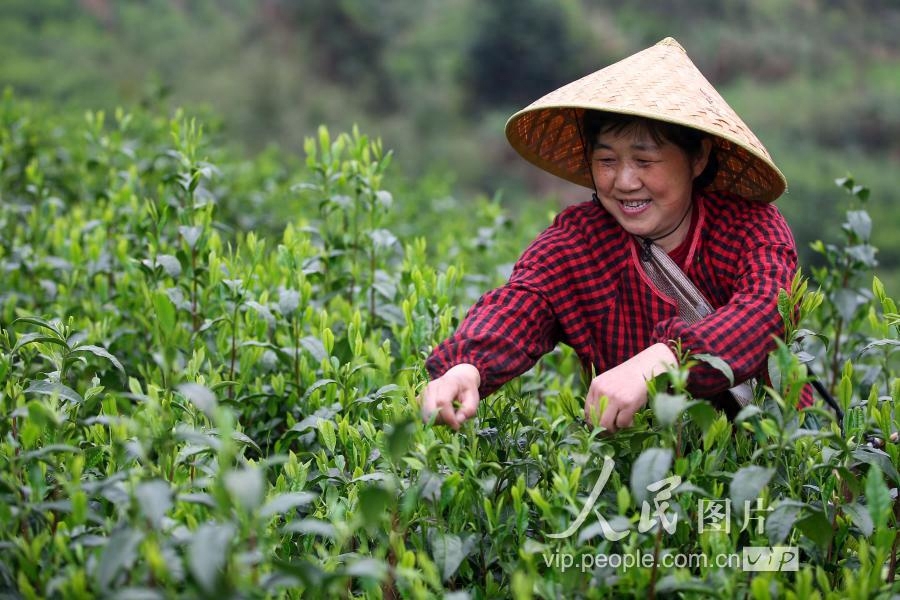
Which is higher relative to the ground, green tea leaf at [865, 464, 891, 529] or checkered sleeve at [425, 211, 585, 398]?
checkered sleeve at [425, 211, 585, 398]

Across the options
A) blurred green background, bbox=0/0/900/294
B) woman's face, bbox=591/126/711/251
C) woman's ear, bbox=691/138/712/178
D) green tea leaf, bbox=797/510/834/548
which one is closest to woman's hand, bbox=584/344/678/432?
green tea leaf, bbox=797/510/834/548

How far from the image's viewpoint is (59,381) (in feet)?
5.62

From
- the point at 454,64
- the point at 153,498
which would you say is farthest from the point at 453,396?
the point at 454,64

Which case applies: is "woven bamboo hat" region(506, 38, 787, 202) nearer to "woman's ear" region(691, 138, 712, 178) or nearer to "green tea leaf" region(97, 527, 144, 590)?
"woman's ear" region(691, 138, 712, 178)

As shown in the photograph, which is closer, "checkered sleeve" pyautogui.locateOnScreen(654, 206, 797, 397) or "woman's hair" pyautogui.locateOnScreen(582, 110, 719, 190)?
"checkered sleeve" pyautogui.locateOnScreen(654, 206, 797, 397)

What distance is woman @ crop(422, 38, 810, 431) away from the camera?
6.13 ft

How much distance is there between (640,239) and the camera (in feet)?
7.10

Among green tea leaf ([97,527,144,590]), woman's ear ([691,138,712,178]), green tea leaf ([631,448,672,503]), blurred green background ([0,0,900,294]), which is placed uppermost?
blurred green background ([0,0,900,294])

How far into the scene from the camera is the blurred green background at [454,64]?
1406 cm

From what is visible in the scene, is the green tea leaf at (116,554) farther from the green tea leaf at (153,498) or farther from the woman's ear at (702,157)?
the woman's ear at (702,157)

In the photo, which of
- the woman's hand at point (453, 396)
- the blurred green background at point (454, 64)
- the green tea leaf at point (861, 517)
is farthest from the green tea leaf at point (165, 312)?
the blurred green background at point (454, 64)

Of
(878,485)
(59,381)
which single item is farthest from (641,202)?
(59,381)

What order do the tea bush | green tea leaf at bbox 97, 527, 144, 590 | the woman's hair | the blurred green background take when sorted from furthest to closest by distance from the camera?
the blurred green background, the woman's hair, the tea bush, green tea leaf at bbox 97, 527, 144, 590

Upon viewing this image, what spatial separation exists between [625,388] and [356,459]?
0.47m
